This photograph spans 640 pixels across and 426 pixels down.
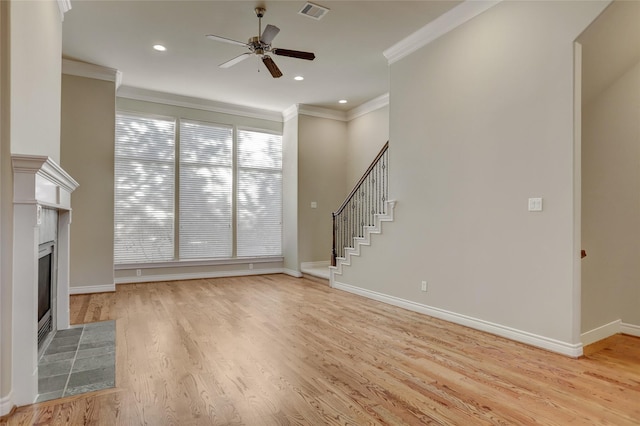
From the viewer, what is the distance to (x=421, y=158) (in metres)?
4.52

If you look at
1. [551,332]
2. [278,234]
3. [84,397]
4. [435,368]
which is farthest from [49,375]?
[278,234]

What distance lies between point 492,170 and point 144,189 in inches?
228

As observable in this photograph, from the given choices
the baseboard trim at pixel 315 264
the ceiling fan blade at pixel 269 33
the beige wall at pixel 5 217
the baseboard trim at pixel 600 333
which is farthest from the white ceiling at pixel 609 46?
the baseboard trim at pixel 315 264

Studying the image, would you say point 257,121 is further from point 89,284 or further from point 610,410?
point 610,410

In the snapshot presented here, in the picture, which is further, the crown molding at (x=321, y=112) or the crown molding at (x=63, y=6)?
the crown molding at (x=321, y=112)

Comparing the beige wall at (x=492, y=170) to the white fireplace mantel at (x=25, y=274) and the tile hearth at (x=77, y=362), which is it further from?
the white fireplace mantel at (x=25, y=274)

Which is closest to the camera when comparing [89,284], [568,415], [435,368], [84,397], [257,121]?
[568,415]

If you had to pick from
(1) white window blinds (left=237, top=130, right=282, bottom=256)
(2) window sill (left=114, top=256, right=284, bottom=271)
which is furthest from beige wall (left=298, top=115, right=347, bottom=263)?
(2) window sill (left=114, top=256, right=284, bottom=271)

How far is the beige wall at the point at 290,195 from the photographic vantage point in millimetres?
7418

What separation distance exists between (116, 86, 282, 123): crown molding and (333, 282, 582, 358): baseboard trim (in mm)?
4516

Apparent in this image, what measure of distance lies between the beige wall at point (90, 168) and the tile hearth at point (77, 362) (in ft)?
6.77

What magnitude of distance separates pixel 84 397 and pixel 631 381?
12.6 ft

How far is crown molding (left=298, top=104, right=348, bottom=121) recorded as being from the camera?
7.42m

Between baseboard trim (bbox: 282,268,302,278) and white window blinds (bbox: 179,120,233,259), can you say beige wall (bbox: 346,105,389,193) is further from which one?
white window blinds (bbox: 179,120,233,259)
